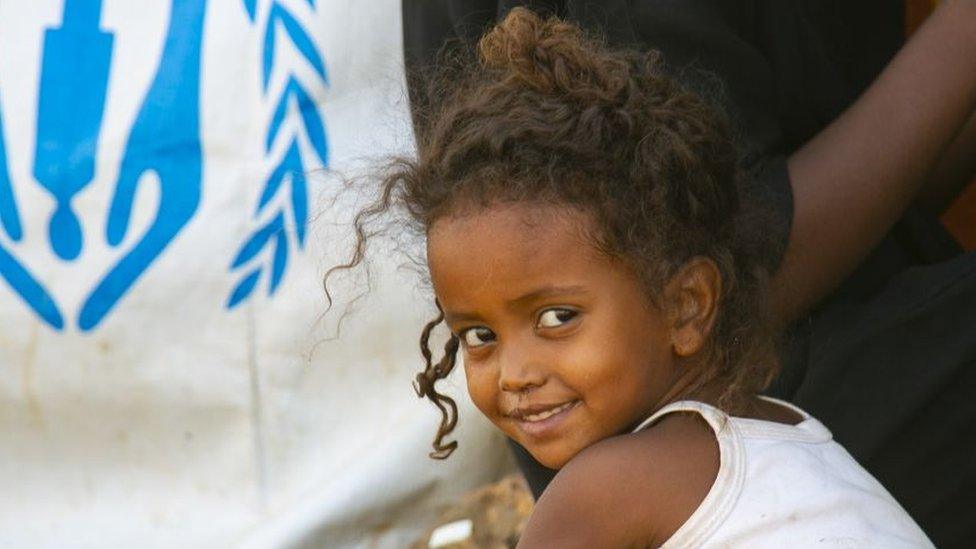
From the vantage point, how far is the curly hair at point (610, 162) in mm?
1880

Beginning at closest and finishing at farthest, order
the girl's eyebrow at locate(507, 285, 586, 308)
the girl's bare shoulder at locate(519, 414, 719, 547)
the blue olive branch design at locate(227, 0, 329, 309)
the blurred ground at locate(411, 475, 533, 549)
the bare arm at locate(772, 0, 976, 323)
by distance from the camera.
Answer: the girl's bare shoulder at locate(519, 414, 719, 547)
the girl's eyebrow at locate(507, 285, 586, 308)
the bare arm at locate(772, 0, 976, 323)
the blue olive branch design at locate(227, 0, 329, 309)
the blurred ground at locate(411, 475, 533, 549)

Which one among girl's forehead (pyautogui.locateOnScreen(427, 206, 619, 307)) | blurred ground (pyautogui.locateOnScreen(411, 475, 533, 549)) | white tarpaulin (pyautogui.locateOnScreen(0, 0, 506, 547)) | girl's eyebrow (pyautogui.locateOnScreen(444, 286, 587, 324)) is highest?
girl's forehead (pyautogui.locateOnScreen(427, 206, 619, 307))

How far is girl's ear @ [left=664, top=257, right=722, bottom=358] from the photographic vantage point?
1924 millimetres

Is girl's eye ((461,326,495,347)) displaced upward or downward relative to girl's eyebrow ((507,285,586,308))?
downward

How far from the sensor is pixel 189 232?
8.71 ft

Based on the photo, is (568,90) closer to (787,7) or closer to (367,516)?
(787,7)

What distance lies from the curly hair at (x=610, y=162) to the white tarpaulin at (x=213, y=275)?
61 cm

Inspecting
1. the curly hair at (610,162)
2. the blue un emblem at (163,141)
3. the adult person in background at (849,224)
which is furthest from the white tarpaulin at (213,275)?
the curly hair at (610,162)

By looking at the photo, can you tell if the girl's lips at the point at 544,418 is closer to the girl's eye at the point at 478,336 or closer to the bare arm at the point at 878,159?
the girl's eye at the point at 478,336

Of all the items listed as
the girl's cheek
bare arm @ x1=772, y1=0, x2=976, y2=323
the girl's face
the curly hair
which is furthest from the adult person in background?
the girl's cheek

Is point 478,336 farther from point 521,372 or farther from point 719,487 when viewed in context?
point 719,487

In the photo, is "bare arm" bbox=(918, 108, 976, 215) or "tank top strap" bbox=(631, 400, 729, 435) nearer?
"tank top strap" bbox=(631, 400, 729, 435)

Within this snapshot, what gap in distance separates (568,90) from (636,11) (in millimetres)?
288

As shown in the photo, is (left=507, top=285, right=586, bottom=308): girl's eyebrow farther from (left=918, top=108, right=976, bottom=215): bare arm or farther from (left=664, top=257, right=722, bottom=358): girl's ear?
(left=918, top=108, right=976, bottom=215): bare arm
